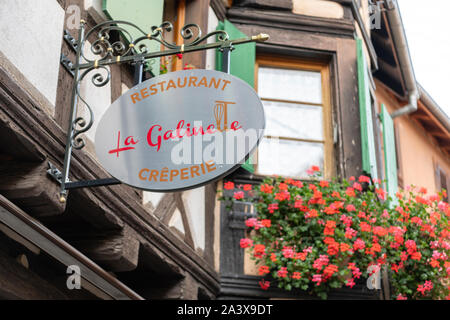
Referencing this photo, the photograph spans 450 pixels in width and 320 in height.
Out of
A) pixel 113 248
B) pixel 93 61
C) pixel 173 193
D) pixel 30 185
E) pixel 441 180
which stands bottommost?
pixel 113 248

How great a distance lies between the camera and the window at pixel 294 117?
6902mm

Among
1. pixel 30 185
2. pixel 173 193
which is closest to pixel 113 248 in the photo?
pixel 30 185

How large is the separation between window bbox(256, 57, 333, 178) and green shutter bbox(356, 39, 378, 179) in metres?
0.30

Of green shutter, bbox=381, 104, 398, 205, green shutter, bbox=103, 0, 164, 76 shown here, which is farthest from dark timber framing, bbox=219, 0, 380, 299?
green shutter, bbox=103, 0, 164, 76

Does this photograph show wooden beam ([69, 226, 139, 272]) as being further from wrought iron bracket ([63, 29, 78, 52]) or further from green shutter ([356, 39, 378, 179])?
green shutter ([356, 39, 378, 179])

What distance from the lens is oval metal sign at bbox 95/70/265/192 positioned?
3.56m

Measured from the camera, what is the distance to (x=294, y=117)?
711cm

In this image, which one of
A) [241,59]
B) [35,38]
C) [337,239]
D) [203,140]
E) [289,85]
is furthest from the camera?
[289,85]

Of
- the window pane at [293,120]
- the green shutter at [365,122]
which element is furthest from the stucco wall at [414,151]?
the window pane at [293,120]

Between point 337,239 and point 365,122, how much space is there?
54.1 inches

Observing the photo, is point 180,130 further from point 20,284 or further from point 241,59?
point 241,59
